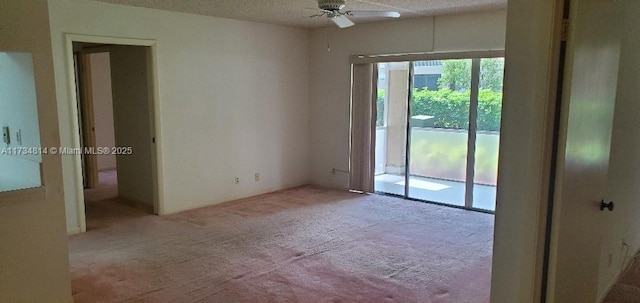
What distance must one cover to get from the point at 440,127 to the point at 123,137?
444 cm

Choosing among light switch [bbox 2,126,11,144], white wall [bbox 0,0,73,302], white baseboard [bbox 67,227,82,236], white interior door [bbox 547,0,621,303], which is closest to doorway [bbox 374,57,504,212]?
white interior door [bbox 547,0,621,303]

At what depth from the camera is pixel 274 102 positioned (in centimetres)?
681

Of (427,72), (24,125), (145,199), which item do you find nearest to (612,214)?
(427,72)

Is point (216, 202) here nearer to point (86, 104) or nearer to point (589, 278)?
point (86, 104)

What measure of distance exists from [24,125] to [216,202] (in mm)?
3289

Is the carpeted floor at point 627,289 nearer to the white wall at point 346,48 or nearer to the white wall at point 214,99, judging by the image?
the white wall at point 346,48

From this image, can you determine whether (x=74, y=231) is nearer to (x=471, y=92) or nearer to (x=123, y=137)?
(x=123, y=137)

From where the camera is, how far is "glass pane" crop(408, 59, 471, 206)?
19.6 ft

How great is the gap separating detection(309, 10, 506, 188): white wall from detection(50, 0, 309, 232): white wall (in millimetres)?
240

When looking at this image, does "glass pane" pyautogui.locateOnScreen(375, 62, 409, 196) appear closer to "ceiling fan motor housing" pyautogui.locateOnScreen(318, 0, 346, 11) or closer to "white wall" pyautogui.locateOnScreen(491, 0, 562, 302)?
"ceiling fan motor housing" pyautogui.locateOnScreen(318, 0, 346, 11)

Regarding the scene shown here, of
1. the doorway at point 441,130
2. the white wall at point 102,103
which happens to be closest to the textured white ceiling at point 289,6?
the doorway at point 441,130

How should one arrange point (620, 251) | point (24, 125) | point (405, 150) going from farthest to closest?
point (405, 150) → point (620, 251) → point (24, 125)

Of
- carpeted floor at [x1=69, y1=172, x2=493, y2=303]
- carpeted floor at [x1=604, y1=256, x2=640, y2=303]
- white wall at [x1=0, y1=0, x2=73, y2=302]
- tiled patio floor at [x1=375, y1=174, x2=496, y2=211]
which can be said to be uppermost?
white wall at [x1=0, y1=0, x2=73, y2=302]

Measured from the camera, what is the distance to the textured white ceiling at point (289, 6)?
15.6ft
